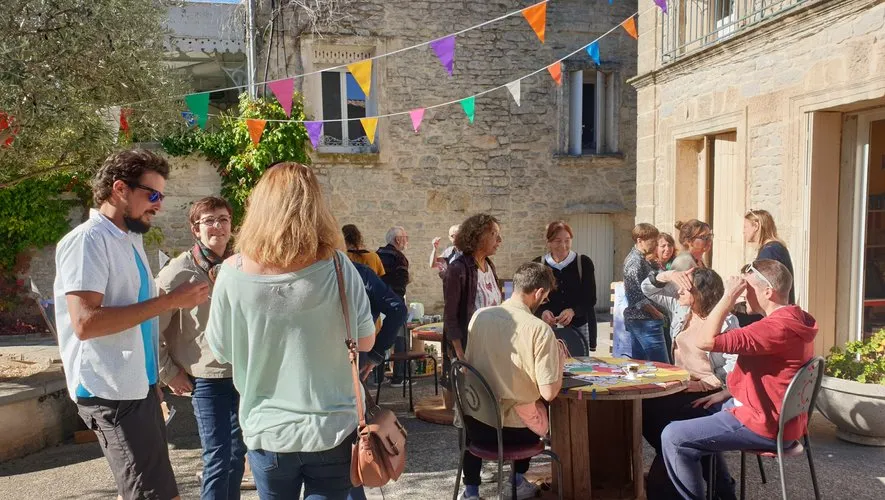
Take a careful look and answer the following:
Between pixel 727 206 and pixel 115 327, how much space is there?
665 cm

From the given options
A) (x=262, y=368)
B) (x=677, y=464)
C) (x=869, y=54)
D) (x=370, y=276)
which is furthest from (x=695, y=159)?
(x=262, y=368)

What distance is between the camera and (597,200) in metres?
12.3

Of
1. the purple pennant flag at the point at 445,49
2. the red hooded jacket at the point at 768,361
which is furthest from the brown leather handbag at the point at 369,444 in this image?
the purple pennant flag at the point at 445,49

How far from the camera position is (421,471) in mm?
4414

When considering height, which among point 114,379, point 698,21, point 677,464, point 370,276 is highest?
point 698,21

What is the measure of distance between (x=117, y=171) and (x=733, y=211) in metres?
6.41

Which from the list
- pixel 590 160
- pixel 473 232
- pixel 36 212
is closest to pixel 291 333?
pixel 473 232

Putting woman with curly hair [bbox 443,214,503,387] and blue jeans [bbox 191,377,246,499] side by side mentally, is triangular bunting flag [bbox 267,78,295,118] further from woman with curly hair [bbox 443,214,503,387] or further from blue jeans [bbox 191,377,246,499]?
blue jeans [bbox 191,377,246,499]

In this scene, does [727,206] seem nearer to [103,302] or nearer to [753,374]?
→ [753,374]

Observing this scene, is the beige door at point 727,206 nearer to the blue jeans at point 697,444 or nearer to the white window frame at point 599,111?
the blue jeans at point 697,444

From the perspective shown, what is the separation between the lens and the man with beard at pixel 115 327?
7.85 feet

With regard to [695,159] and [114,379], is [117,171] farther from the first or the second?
[695,159]

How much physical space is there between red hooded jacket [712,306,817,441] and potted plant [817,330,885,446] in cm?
169

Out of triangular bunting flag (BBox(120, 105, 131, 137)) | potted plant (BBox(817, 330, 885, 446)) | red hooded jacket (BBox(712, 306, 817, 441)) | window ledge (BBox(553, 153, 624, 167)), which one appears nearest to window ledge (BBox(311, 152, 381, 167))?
window ledge (BBox(553, 153, 624, 167))
